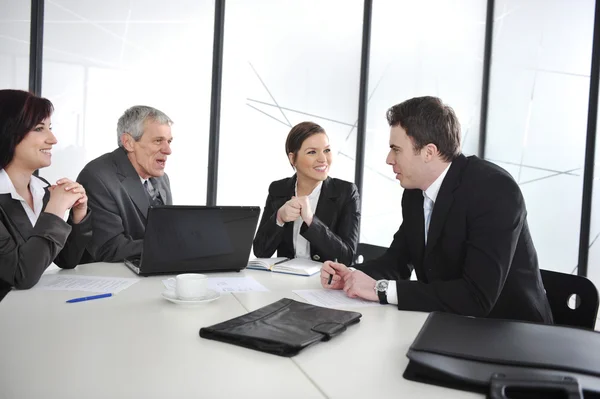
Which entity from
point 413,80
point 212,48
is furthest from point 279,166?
point 413,80

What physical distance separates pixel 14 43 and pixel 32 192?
7.57 feet

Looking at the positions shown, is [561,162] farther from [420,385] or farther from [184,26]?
[420,385]

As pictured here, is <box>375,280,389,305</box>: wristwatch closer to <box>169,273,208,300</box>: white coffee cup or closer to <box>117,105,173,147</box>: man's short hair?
<box>169,273,208,300</box>: white coffee cup

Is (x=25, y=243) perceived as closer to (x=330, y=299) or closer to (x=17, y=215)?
(x=17, y=215)

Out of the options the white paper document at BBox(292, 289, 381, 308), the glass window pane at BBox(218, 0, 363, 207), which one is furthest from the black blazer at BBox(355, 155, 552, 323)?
the glass window pane at BBox(218, 0, 363, 207)

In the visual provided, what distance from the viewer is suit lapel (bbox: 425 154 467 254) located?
188cm

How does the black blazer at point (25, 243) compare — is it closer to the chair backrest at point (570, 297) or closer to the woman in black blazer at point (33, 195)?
the woman in black blazer at point (33, 195)

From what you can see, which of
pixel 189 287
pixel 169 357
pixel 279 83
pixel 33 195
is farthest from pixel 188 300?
pixel 279 83

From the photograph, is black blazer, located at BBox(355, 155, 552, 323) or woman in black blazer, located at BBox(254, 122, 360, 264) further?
woman in black blazer, located at BBox(254, 122, 360, 264)

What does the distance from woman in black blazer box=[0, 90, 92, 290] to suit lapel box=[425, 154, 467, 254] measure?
54.0 inches

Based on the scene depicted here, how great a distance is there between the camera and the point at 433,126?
77.6 inches

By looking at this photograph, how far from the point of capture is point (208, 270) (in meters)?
2.14

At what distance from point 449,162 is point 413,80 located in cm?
343

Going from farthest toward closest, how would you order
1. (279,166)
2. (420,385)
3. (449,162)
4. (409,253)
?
(279,166) < (409,253) < (449,162) < (420,385)
